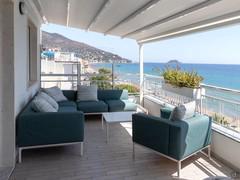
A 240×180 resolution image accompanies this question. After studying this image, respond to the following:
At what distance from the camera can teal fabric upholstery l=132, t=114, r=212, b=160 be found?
3090mm

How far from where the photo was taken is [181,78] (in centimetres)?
570

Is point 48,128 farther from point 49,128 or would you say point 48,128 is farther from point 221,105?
point 221,105

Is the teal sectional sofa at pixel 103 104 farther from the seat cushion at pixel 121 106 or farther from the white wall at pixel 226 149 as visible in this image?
the white wall at pixel 226 149

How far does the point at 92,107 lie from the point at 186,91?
2.28 m

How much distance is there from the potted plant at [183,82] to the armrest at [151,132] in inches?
73.3

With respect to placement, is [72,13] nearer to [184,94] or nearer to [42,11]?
[42,11]

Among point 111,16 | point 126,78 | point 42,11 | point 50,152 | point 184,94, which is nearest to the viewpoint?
point 50,152

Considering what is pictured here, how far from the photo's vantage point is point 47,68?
8.78m

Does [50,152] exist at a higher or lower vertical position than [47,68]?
lower

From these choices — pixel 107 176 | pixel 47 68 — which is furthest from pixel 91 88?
pixel 107 176

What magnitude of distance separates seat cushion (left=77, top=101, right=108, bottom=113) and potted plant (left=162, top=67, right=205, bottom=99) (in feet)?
5.62

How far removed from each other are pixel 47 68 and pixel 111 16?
449 centimetres

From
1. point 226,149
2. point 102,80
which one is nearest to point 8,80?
point 226,149

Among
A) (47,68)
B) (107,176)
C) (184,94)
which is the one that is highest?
(47,68)
